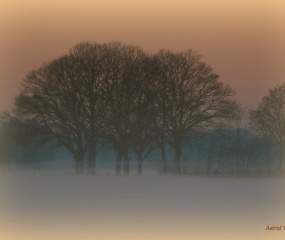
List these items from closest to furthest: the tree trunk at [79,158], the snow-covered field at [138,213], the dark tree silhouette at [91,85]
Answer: the snow-covered field at [138,213]
the dark tree silhouette at [91,85]
the tree trunk at [79,158]

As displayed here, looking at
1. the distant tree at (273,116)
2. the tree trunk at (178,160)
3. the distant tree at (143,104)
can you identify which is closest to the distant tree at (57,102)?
the distant tree at (143,104)

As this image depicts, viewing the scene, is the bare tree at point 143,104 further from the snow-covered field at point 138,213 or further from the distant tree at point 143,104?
the snow-covered field at point 138,213

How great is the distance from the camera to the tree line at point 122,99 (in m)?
56.8

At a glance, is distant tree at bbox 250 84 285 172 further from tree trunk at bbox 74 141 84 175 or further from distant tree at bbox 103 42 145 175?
tree trunk at bbox 74 141 84 175

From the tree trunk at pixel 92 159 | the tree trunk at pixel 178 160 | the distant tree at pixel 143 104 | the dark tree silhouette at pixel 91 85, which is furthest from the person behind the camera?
the tree trunk at pixel 92 159

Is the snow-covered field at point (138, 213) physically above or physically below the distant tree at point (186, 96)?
below

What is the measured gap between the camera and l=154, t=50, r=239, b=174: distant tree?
186 ft

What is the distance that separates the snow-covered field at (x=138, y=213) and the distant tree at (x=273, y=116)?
23363mm

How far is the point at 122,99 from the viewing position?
188 feet

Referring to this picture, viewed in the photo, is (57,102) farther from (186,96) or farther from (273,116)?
(273,116)

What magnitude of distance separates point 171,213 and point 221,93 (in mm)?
33253

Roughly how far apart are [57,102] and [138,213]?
112 feet

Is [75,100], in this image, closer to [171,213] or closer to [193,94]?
[193,94]

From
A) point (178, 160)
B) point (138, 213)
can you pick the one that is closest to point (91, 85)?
point (178, 160)
